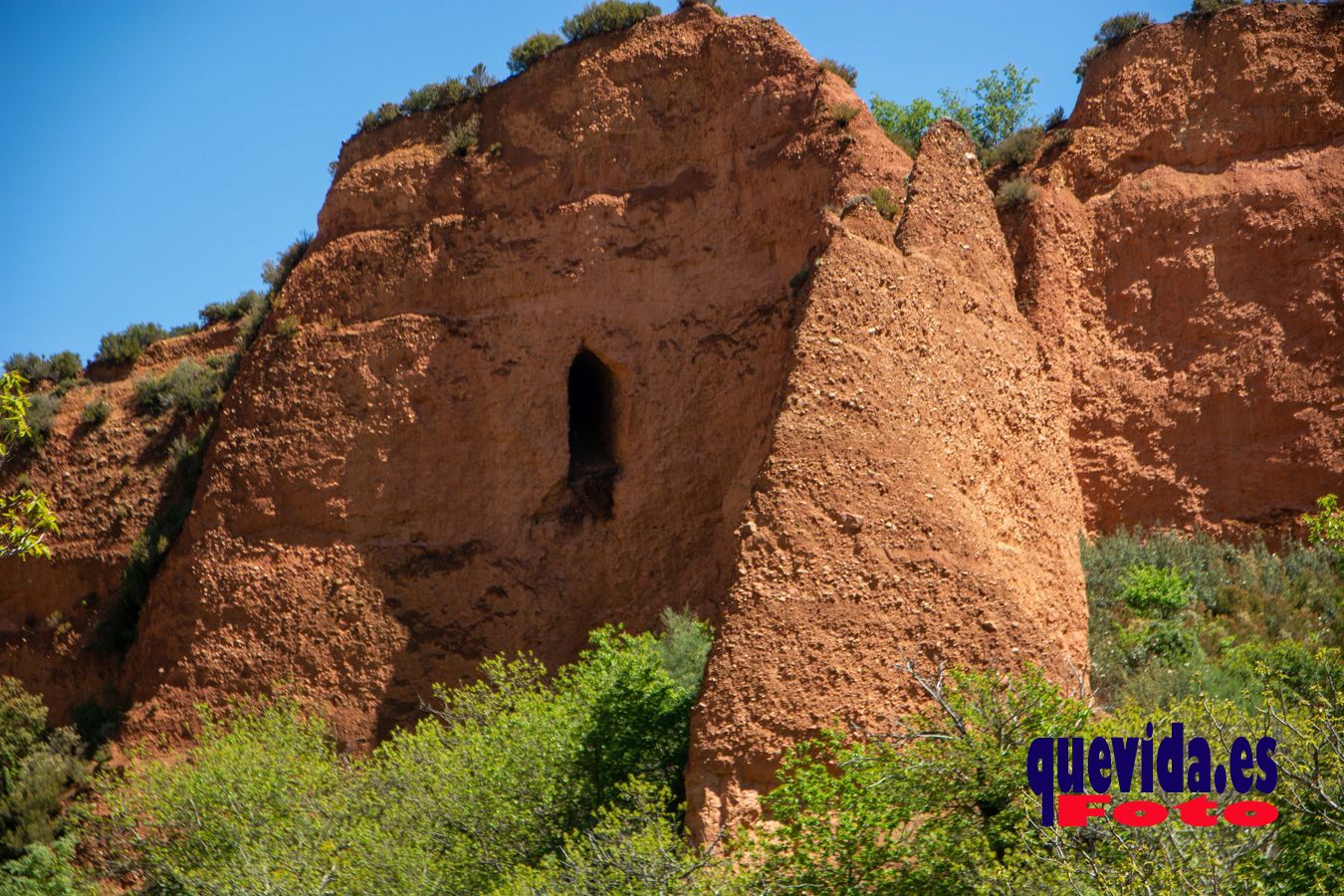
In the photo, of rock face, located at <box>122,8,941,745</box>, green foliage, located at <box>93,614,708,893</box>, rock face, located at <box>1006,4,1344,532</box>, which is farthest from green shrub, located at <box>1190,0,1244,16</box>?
green foliage, located at <box>93,614,708,893</box>

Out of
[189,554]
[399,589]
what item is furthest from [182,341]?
[399,589]

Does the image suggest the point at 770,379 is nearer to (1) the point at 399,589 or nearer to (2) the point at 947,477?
(2) the point at 947,477

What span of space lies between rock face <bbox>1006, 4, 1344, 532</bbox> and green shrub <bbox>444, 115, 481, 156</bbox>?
6877mm

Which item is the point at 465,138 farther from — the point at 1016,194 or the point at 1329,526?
the point at 1329,526

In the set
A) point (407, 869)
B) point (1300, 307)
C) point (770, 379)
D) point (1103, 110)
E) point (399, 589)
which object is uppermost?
point (1103, 110)

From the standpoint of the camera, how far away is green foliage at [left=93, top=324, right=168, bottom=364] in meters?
25.9

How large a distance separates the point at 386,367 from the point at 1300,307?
11004 millimetres

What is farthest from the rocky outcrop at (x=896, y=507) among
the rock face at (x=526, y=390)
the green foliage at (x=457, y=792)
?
the rock face at (x=526, y=390)

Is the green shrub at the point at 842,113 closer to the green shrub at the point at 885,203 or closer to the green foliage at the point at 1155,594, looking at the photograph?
the green shrub at the point at 885,203

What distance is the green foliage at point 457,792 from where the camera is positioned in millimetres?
15281

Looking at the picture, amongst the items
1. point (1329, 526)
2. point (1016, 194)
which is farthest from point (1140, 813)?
point (1016, 194)

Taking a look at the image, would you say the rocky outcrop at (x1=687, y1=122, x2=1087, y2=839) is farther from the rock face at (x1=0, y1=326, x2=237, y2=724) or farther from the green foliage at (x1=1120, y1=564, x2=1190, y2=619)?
the rock face at (x1=0, y1=326, x2=237, y2=724)

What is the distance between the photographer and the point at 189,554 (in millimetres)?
20406

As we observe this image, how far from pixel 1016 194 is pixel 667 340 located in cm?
489
